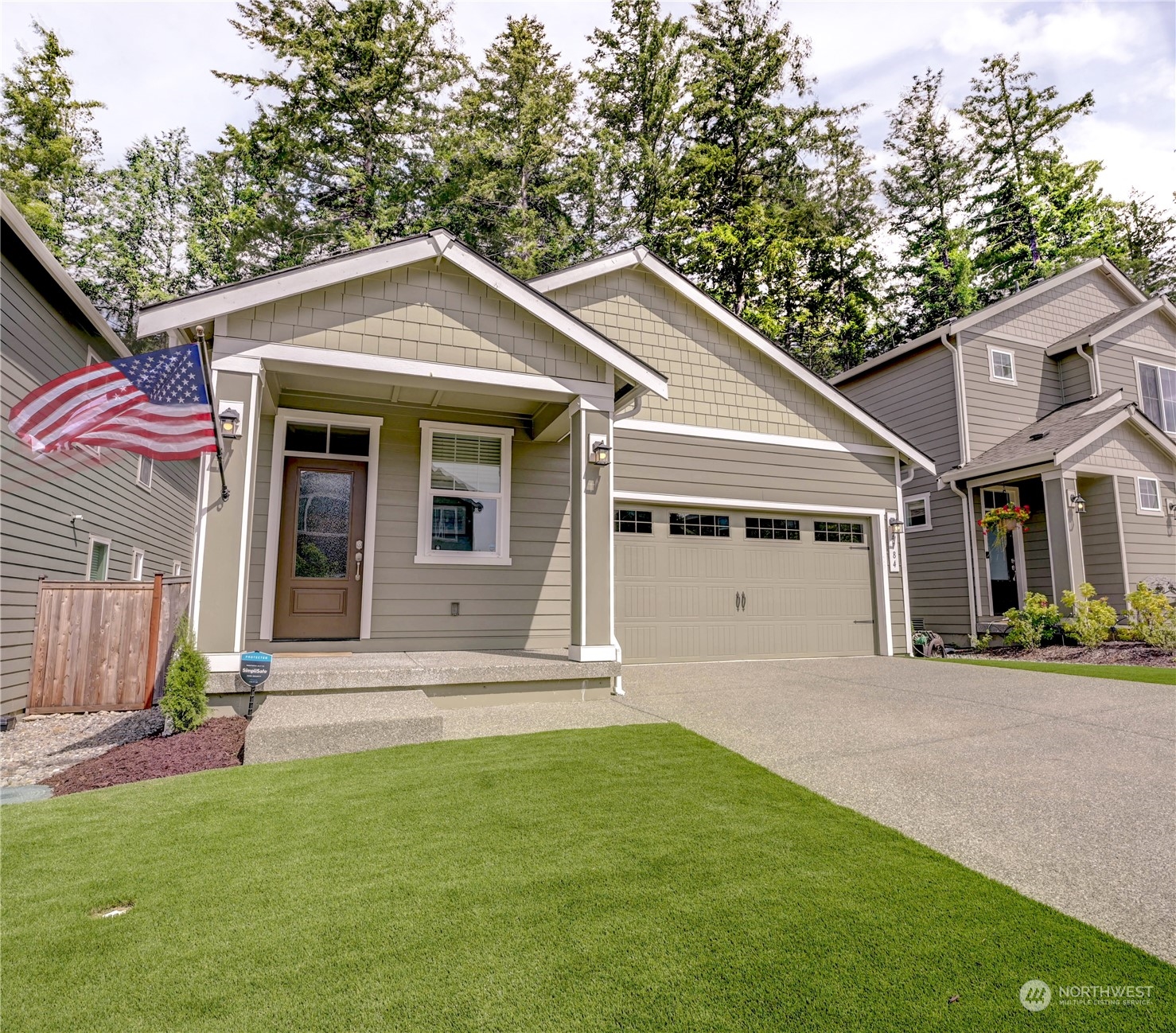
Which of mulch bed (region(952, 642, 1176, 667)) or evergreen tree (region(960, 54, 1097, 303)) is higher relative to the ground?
evergreen tree (region(960, 54, 1097, 303))

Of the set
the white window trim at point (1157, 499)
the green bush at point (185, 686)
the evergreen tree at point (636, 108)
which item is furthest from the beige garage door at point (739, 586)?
the evergreen tree at point (636, 108)

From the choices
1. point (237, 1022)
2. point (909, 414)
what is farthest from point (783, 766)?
point (909, 414)

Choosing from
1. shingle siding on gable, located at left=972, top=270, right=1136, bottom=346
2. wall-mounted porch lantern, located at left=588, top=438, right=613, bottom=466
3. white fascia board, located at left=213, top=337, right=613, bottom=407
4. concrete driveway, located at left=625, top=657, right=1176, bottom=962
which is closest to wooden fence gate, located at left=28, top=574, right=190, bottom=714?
white fascia board, located at left=213, top=337, right=613, bottom=407

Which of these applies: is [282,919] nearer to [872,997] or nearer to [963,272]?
[872,997]

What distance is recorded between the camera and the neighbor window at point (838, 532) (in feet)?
32.9

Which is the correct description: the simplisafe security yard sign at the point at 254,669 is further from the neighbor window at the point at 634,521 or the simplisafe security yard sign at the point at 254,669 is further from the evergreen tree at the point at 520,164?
the evergreen tree at the point at 520,164

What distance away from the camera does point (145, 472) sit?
11414 millimetres

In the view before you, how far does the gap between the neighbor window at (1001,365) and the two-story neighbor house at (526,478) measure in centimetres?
442

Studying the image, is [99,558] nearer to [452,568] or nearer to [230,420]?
[452,568]

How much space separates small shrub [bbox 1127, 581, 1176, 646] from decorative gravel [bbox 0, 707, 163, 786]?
12.5 meters

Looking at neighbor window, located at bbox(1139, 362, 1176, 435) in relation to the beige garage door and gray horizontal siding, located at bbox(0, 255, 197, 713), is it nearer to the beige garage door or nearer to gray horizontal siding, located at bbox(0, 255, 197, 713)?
the beige garage door

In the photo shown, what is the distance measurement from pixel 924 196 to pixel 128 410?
2756 centimetres

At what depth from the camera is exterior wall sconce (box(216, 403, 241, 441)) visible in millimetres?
5383

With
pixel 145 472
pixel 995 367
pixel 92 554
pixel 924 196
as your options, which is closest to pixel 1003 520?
pixel 995 367
